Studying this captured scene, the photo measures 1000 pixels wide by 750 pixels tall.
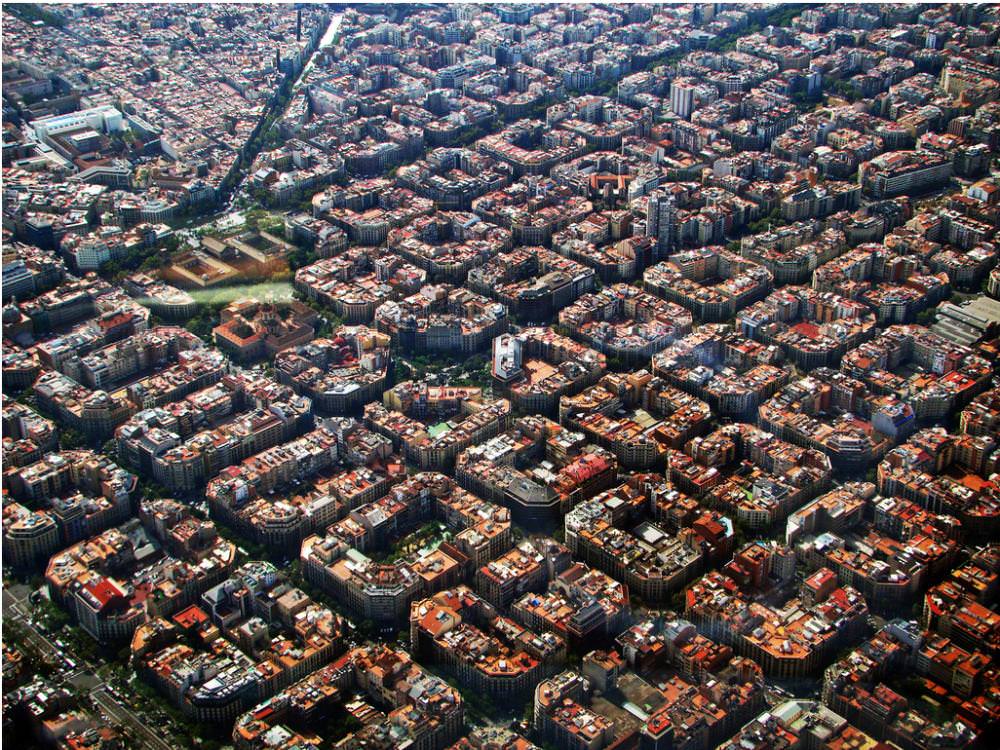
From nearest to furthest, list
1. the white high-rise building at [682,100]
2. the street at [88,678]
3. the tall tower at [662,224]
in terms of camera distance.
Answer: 1. the street at [88,678]
2. the tall tower at [662,224]
3. the white high-rise building at [682,100]

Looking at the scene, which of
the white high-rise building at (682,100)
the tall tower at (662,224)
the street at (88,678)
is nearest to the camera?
the street at (88,678)

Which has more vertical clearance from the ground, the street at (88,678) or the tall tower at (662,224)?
the tall tower at (662,224)

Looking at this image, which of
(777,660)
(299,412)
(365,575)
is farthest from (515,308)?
(777,660)

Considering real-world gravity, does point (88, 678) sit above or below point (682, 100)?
below

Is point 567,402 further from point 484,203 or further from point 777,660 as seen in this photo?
point 484,203

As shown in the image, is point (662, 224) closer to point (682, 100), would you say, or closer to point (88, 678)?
point (682, 100)

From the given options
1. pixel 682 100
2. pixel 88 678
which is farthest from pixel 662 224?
pixel 88 678

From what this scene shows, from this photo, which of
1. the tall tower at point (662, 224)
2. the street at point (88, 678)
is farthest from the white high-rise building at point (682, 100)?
the street at point (88, 678)

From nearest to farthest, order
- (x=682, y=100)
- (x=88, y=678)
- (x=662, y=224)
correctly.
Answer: (x=88, y=678), (x=662, y=224), (x=682, y=100)

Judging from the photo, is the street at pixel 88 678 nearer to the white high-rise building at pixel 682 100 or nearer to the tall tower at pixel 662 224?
the tall tower at pixel 662 224

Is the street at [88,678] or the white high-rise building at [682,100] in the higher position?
the white high-rise building at [682,100]

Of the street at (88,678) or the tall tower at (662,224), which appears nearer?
the street at (88,678)

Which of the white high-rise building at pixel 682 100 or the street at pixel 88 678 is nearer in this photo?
the street at pixel 88 678
